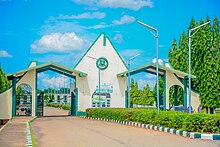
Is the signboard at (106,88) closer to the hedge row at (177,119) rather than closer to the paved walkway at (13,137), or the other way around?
the hedge row at (177,119)

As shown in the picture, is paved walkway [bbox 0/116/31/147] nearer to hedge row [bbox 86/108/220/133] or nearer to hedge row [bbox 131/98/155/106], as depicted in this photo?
hedge row [bbox 86/108/220/133]

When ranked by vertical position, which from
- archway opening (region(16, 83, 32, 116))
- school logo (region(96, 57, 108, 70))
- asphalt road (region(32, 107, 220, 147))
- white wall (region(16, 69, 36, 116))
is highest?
school logo (region(96, 57, 108, 70))

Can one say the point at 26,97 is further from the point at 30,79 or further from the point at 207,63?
the point at 207,63

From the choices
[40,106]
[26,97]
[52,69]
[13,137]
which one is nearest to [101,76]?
[52,69]

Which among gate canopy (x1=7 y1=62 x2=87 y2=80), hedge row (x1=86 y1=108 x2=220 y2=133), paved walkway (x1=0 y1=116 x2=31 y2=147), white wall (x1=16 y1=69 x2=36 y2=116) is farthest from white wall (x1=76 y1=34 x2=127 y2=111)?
paved walkway (x1=0 y1=116 x2=31 y2=147)

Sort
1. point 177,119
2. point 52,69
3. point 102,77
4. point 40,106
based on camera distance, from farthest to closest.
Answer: point 102,77 → point 52,69 → point 40,106 → point 177,119

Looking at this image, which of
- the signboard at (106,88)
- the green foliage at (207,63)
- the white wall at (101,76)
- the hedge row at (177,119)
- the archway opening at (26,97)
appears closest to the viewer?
the hedge row at (177,119)

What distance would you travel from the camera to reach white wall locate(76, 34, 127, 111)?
4072 centimetres

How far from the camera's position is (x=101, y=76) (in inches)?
1634

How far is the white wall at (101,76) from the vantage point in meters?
40.7

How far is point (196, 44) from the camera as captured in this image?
37594 mm

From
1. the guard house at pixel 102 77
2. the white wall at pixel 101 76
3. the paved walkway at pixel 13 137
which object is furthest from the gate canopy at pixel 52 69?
the paved walkway at pixel 13 137

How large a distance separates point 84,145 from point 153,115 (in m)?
9.81

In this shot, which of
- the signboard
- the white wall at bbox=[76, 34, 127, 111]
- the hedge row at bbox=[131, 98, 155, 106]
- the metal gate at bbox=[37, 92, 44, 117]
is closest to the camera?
the metal gate at bbox=[37, 92, 44, 117]
